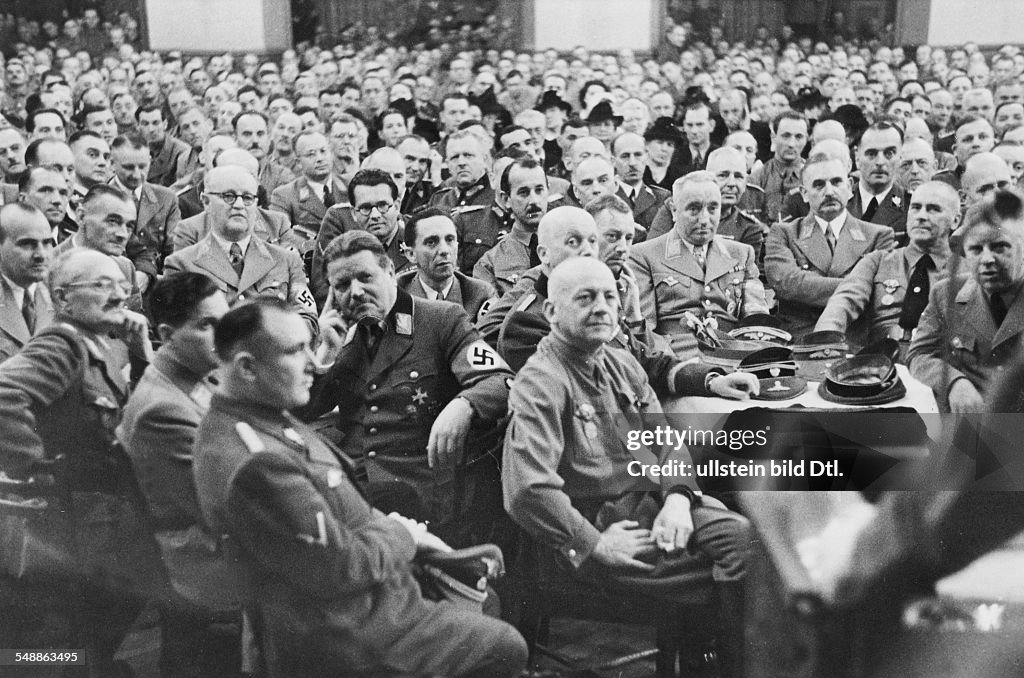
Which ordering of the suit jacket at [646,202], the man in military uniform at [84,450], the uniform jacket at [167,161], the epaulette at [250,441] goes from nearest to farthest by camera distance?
the epaulette at [250,441] → the man in military uniform at [84,450] → the suit jacket at [646,202] → the uniform jacket at [167,161]

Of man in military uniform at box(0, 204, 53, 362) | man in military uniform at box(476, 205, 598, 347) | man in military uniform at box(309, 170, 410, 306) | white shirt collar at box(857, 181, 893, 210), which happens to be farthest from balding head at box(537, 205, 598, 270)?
man in military uniform at box(0, 204, 53, 362)

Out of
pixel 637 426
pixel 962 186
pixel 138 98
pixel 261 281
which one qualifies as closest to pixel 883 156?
pixel 962 186

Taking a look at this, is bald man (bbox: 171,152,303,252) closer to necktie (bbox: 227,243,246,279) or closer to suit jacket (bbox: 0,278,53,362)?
necktie (bbox: 227,243,246,279)

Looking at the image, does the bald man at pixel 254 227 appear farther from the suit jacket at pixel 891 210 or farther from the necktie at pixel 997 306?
the necktie at pixel 997 306

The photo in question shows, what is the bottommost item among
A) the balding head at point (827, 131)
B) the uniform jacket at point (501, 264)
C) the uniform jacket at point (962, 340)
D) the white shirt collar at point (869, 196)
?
the uniform jacket at point (962, 340)

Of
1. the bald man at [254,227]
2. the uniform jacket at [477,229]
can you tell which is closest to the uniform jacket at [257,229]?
the bald man at [254,227]

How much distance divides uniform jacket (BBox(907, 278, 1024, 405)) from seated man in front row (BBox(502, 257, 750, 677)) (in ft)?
2.01

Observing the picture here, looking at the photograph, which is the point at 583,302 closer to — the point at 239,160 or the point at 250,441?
the point at 250,441

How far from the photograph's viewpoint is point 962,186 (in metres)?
2.83

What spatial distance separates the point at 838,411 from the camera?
2.81 m

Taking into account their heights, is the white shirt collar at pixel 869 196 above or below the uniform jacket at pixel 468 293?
above

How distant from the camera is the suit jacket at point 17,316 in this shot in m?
2.79

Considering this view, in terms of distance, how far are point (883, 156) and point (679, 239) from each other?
586 mm

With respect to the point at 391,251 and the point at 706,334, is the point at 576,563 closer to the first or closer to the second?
the point at 706,334
